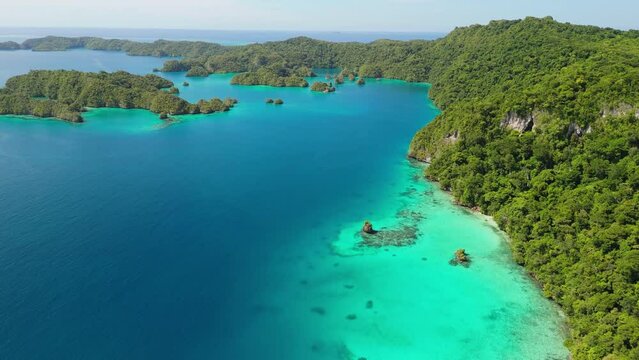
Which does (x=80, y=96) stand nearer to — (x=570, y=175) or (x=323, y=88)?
(x=323, y=88)

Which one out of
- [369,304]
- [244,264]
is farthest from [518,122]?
[244,264]

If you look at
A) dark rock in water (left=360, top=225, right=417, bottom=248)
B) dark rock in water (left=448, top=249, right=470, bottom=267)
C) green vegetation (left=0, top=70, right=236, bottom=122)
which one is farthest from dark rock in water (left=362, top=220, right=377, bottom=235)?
green vegetation (left=0, top=70, right=236, bottom=122)

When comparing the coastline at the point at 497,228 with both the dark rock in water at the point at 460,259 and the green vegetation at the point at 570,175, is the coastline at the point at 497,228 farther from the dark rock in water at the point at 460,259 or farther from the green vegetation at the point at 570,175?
the dark rock in water at the point at 460,259

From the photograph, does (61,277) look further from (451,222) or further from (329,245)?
(451,222)

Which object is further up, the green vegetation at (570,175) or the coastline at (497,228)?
the green vegetation at (570,175)

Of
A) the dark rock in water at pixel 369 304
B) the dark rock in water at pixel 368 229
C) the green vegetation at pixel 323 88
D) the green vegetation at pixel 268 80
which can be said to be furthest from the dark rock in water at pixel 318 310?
the green vegetation at pixel 268 80

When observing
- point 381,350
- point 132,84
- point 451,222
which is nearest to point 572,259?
point 451,222

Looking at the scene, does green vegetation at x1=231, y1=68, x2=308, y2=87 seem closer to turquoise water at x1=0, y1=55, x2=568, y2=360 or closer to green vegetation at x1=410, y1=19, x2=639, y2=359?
turquoise water at x1=0, y1=55, x2=568, y2=360
